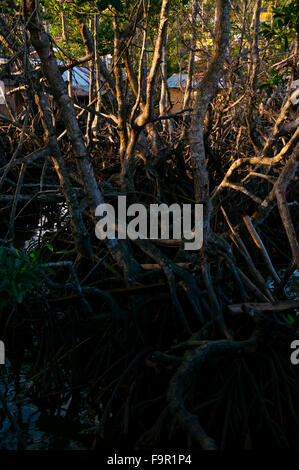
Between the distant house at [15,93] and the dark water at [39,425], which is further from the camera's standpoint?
the distant house at [15,93]

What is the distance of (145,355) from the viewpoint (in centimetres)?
370

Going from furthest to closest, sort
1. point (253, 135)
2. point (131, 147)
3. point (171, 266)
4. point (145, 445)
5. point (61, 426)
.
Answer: point (253, 135) → point (131, 147) → point (171, 266) → point (61, 426) → point (145, 445)

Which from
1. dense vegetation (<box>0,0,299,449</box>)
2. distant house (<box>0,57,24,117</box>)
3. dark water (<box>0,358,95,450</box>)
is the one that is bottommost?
dark water (<box>0,358,95,450</box>)

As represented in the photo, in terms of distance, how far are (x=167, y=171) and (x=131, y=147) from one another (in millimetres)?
1783

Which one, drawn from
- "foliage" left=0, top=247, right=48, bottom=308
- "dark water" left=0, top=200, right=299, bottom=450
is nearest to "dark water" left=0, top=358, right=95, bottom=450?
"dark water" left=0, top=200, right=299, bottom=450

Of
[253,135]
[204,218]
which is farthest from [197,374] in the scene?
[253,135]

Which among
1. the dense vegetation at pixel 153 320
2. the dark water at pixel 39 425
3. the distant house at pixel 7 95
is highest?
the distant house at pixel 7 95

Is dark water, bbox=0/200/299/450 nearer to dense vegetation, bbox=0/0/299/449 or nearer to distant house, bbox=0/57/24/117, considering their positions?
dense vegetation, bbox=0/0/299/449

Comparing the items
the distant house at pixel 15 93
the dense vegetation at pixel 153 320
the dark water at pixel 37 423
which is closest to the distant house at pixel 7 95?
the distant house at pixel 15 93

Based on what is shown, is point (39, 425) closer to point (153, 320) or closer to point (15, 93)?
point (153, 320)

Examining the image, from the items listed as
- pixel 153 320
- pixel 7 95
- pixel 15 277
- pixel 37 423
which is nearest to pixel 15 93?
pixel 7 95

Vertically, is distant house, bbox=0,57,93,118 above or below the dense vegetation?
above

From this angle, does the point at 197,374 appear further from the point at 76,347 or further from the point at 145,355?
the point at 76,347

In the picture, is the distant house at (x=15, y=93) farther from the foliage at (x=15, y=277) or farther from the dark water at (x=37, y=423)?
the dark water at (x=37, y=423)
